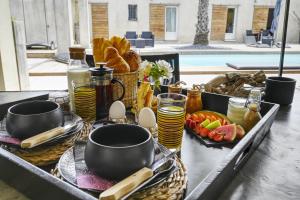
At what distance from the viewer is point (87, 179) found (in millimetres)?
502

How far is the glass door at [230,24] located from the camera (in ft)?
44.6

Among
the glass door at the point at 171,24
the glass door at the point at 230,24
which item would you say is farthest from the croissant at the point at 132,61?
the glass door at the point at 230,24

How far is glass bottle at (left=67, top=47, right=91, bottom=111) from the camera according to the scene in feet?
2.87

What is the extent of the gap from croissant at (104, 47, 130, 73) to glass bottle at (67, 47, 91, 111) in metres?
0.10

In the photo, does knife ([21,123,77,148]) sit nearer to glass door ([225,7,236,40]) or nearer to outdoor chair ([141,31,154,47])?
outdoor chair ([141,31,154,47])

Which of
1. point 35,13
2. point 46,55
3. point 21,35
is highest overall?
point 35,13

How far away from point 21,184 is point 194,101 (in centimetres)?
67

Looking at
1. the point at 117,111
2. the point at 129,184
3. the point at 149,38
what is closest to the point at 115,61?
the point at 117,111

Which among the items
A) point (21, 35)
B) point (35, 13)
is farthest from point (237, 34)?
point (21, 35)

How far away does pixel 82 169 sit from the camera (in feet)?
1.75

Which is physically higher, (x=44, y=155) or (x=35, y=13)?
(x=35, y=13)

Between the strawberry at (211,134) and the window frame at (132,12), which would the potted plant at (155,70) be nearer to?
the strawberry at (211,134)

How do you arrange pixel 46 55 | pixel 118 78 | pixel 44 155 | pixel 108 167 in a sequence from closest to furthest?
pixel 108 167 < pixel 44 155 < pixel 118 78 < pixel 46 55

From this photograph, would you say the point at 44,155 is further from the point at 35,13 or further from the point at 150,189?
the point at 35,13
